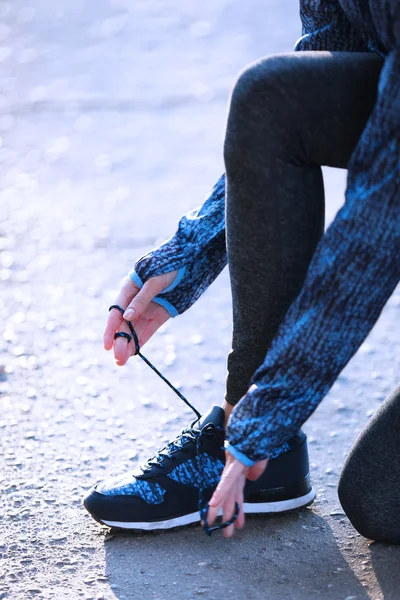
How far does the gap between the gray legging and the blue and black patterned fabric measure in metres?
0.10

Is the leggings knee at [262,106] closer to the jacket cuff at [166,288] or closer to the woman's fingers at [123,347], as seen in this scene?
the jacket cuff at [166,288]

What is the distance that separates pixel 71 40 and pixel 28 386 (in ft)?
16.5

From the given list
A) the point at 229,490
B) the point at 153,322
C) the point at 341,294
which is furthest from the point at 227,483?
the point at 153,322

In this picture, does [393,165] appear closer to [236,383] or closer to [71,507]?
[236,383]

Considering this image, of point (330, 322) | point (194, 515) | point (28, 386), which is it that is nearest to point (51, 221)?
point (28, 386)

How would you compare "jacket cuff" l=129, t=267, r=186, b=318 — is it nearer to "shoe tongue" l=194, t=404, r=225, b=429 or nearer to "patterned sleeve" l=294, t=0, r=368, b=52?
"shoe tongue" l=194, t=404, r=225, b=429

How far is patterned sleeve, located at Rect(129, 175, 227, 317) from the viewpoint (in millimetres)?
1814

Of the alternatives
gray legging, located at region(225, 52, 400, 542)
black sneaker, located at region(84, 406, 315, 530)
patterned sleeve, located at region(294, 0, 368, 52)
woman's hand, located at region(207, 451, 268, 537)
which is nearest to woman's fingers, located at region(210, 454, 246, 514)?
woman's hand, located at region(207, 451, 268, 537)

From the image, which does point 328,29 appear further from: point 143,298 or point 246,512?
point 246,512

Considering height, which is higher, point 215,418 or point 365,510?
point 215,418

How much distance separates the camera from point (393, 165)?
1347 mm

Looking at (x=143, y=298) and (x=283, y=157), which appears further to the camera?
(x=143, y=298)

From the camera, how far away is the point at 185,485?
6.10 ft

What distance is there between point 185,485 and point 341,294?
65 cm
